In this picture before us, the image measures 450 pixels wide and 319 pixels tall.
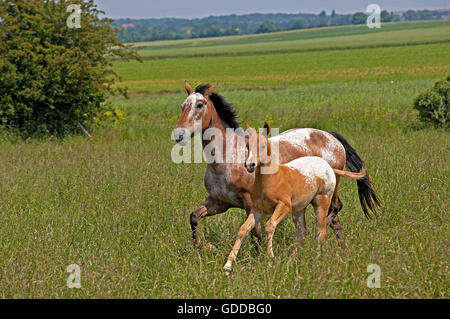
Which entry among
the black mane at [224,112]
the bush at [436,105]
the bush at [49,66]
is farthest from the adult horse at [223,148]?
the bush at [436,105]

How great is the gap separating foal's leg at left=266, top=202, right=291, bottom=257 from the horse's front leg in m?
1.08

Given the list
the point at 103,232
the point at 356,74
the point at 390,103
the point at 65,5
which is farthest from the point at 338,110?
the point at 356,74

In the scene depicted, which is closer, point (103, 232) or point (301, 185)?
point (301, 185)

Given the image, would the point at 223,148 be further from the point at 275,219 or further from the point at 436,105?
the point at 436,105

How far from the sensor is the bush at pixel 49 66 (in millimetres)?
16234

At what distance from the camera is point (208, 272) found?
5.73 m

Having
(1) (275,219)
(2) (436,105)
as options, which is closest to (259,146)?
(1) (275,219)

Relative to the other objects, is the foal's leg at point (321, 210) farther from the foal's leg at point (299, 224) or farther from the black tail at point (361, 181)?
the black tail at point (361, 181)

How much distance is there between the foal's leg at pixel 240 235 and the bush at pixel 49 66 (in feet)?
38.4

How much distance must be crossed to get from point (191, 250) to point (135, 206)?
6.44 feet

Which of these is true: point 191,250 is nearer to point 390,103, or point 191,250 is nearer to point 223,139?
point 223,139

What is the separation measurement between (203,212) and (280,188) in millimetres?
1230

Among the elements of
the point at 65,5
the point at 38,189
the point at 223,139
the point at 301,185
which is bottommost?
the point at 38,189

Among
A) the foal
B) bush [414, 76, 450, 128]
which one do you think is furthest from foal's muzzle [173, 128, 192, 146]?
bush [414, 76, 450, 128]
